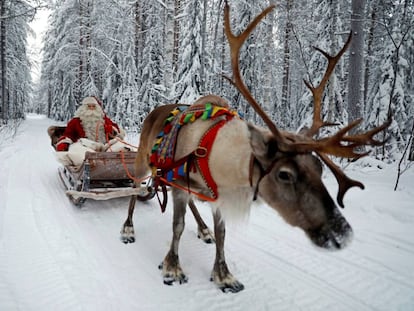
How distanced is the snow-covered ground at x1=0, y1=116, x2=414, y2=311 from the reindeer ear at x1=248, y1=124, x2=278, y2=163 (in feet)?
2.60

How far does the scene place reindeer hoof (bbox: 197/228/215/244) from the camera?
12.6ft

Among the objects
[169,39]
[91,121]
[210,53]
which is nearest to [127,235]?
[91,121]

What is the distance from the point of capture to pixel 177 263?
3.04 metres

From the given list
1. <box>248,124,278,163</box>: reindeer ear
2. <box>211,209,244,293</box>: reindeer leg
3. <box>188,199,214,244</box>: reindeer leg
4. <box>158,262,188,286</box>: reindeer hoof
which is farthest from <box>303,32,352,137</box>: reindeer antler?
<box>188,199,214,244</box>: reindeer leg

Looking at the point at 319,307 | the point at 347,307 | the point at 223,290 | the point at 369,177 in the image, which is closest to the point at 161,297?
the point at 223,290

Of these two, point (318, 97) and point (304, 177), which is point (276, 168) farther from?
point (318, 97)

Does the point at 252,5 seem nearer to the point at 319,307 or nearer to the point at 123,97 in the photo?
the point at 123,97

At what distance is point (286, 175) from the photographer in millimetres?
2045

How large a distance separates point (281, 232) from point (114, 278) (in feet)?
7.46

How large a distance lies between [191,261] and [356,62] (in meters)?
7.23

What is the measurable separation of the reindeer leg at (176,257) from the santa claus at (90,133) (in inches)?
119

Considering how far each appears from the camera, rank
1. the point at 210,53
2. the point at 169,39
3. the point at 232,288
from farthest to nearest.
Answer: the point at 210,53, the point at 169,39, the point at 232,288

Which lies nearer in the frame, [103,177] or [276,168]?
[276,168]

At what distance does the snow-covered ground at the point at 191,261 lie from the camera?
260cm
